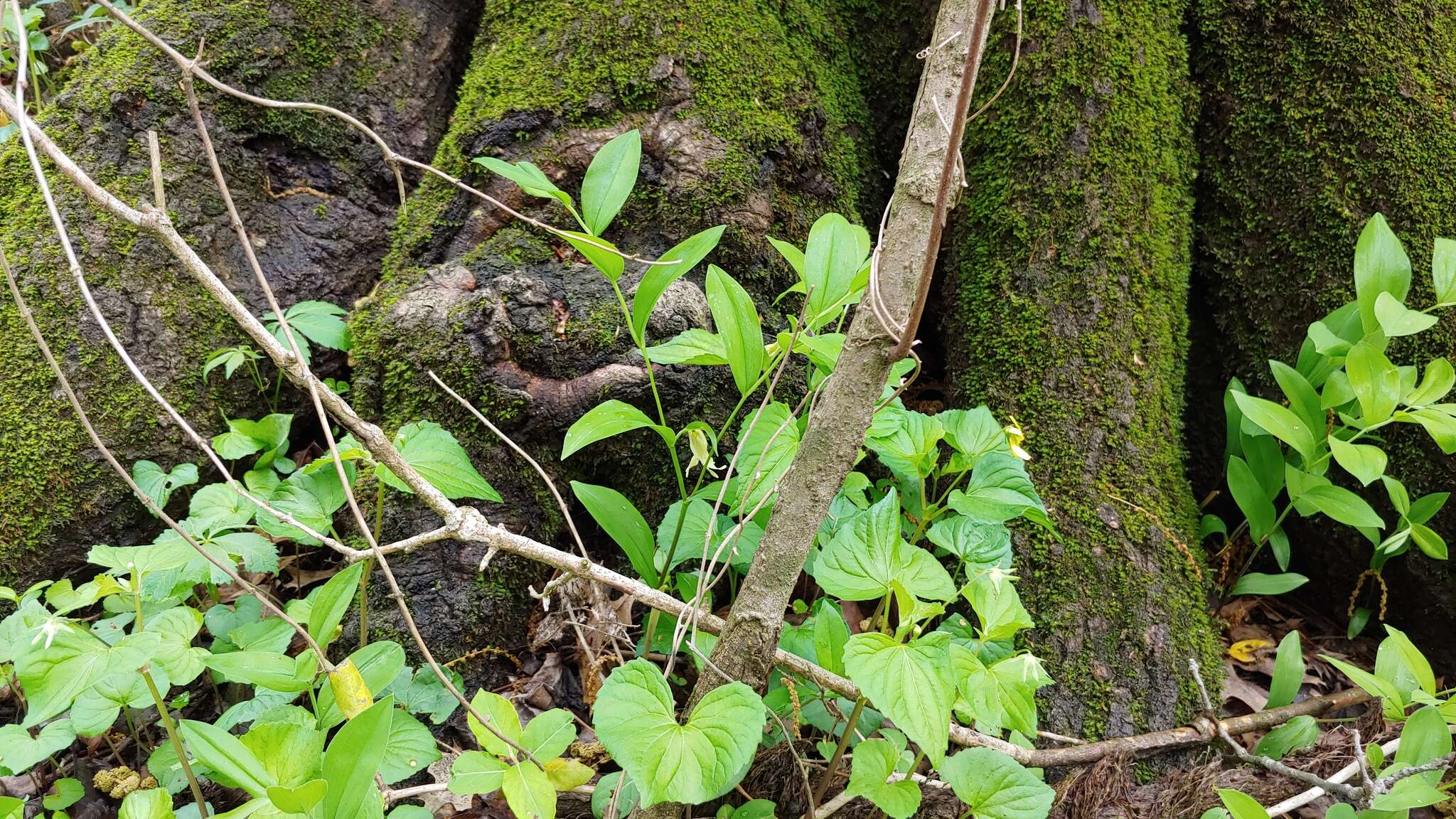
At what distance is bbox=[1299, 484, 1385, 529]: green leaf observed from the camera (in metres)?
1.73

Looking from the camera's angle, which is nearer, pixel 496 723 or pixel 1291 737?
pixel 496 723

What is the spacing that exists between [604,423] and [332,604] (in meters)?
0.52

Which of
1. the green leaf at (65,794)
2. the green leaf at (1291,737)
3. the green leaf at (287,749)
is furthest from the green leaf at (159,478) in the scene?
the green leaf at (1291,737)

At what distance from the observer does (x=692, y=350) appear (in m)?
1.39

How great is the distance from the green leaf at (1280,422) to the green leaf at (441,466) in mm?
1662

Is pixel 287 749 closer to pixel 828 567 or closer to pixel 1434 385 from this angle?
pixel 828 567

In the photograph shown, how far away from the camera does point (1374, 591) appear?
207 centimetres

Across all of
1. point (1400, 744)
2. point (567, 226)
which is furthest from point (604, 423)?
point (1400, 744)

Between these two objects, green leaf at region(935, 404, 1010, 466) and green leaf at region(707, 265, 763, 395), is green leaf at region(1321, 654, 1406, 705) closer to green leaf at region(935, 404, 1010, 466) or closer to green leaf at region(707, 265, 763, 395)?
green leaf at region(935, 404, 1010, 466)

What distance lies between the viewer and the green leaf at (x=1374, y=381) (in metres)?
1.64

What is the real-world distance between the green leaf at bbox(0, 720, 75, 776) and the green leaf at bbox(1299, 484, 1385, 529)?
251 centimetres

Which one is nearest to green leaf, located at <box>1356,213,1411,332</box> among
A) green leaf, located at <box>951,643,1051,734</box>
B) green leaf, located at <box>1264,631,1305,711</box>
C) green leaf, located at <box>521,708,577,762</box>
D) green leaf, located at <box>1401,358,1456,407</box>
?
green leaf, located at <box>1401,358,1456,407</box>

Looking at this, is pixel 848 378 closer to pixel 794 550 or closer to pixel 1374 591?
pixel 794 550

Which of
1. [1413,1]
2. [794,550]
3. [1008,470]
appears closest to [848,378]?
[794,550]
